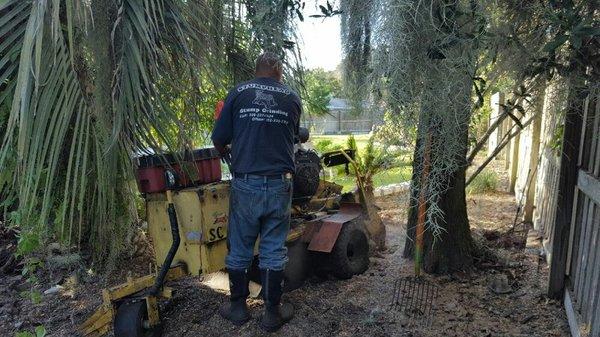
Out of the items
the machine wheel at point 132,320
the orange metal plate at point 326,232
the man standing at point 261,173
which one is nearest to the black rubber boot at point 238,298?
the man standing at point 261,173

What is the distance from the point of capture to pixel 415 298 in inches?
141

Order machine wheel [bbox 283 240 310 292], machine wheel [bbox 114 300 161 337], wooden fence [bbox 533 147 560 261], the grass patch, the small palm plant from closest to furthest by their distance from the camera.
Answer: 1. machine wheel [bbox 114 300 161 337]
2. machine wheel [bbox 283 240 310 292]
3. wooden fence [bbox 533 147 560 261]
4. the small palm plant
5. the grass patch

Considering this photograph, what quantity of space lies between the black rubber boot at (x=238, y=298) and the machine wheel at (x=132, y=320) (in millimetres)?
508

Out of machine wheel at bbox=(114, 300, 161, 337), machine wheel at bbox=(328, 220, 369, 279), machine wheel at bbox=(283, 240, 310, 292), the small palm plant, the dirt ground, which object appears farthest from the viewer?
the small palm plant

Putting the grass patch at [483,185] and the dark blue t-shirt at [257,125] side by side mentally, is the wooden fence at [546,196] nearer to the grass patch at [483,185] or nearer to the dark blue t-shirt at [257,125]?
the grass patch at [483,185]

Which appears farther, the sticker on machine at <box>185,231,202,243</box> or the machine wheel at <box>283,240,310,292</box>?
the machine wheel at <box>283,240,310,292</box>

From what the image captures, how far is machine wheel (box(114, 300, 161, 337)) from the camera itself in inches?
117

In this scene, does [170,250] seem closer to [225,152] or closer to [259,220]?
[259,220]

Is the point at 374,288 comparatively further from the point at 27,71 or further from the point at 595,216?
the point at 27,71

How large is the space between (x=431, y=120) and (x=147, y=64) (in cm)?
160

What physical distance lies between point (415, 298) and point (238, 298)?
133 centimetres

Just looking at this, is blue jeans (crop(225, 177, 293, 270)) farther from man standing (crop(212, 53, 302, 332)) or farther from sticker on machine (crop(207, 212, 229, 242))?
sticker on machine (crop(207, 212, 229, 242))

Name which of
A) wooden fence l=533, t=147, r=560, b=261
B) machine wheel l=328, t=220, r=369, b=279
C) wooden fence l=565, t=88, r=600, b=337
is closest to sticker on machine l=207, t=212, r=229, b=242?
machine wheel l=328, t=220, r=369, b=279

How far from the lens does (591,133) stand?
2.94 metres
